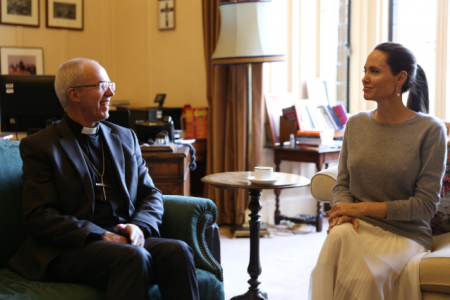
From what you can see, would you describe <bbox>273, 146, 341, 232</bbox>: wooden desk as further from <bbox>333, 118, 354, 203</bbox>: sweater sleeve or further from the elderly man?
the elderly man

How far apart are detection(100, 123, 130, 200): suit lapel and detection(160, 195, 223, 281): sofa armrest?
0.21 m

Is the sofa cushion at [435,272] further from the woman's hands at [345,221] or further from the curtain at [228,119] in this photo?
the curtain at [228,119]

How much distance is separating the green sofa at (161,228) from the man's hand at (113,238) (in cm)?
20

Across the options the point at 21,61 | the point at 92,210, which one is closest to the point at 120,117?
the point at 92,210

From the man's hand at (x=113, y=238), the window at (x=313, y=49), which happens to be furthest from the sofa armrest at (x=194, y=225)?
the window at (x=313, y=49)

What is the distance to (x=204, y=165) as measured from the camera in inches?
185

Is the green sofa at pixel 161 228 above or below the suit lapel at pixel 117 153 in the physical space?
below

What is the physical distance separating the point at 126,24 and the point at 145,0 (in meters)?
0.39

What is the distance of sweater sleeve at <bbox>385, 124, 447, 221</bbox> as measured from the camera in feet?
6.49

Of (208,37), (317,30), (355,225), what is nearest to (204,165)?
(208,37)

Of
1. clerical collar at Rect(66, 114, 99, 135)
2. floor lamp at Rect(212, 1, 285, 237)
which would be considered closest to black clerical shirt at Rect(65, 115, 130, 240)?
clerical collar at Rect(66, 114, 99, 135)

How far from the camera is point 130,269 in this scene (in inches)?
67.7

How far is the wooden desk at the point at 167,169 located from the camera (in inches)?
116

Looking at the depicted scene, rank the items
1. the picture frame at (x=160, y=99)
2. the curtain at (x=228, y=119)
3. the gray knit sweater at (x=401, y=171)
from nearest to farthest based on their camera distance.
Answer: the gray knit sweater at (x=401, y=171) < the curtain at (x=228, y=119) < the picture frame at (x=160, y=99)
